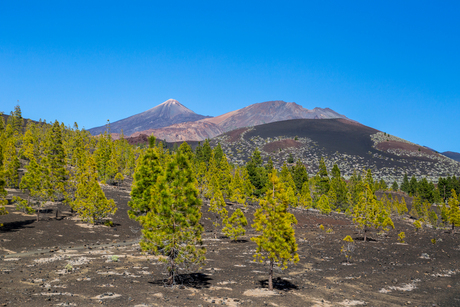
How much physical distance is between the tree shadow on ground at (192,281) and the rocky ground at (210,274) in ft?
0.22

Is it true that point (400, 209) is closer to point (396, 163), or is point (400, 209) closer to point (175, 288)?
point (175, 288)

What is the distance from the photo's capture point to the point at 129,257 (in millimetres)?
27391

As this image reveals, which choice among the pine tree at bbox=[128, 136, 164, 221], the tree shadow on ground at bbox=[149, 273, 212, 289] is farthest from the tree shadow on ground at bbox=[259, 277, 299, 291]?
the pine tree at bbox=[128, 136, 164, 221]

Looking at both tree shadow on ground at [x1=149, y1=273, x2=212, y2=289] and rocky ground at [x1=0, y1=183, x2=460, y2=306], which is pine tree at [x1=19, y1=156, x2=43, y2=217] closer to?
rocky ground at [x1=0, y1=183, x2=460, y2=306]

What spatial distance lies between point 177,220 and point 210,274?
758 cm

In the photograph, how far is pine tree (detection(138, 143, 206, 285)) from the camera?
17547 mm

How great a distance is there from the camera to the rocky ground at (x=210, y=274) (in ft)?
54.1

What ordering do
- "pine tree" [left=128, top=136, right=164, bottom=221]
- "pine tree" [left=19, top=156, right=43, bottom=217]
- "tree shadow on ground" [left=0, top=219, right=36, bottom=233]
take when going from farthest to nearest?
"pine tree" [left=19, top=156, right=43, bottom=217], "tree shadow on ground" [left=0, top=219, right=36, bottom=233], "pine tree" [left=128, top=136, right=164, bottom=221]

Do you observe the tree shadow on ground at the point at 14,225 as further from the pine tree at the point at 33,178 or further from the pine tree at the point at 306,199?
the pine tree at the point at 306,199

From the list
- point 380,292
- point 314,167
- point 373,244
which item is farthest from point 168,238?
point 314,167

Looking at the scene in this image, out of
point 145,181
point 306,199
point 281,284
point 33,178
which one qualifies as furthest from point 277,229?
point 306,199

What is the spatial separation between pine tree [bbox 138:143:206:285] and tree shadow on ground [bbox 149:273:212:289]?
166 cm

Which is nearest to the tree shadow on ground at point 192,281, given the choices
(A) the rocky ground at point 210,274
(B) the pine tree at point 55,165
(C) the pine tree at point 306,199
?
(A) the rocky ground at point 210,274

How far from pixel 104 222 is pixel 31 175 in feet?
40.1
